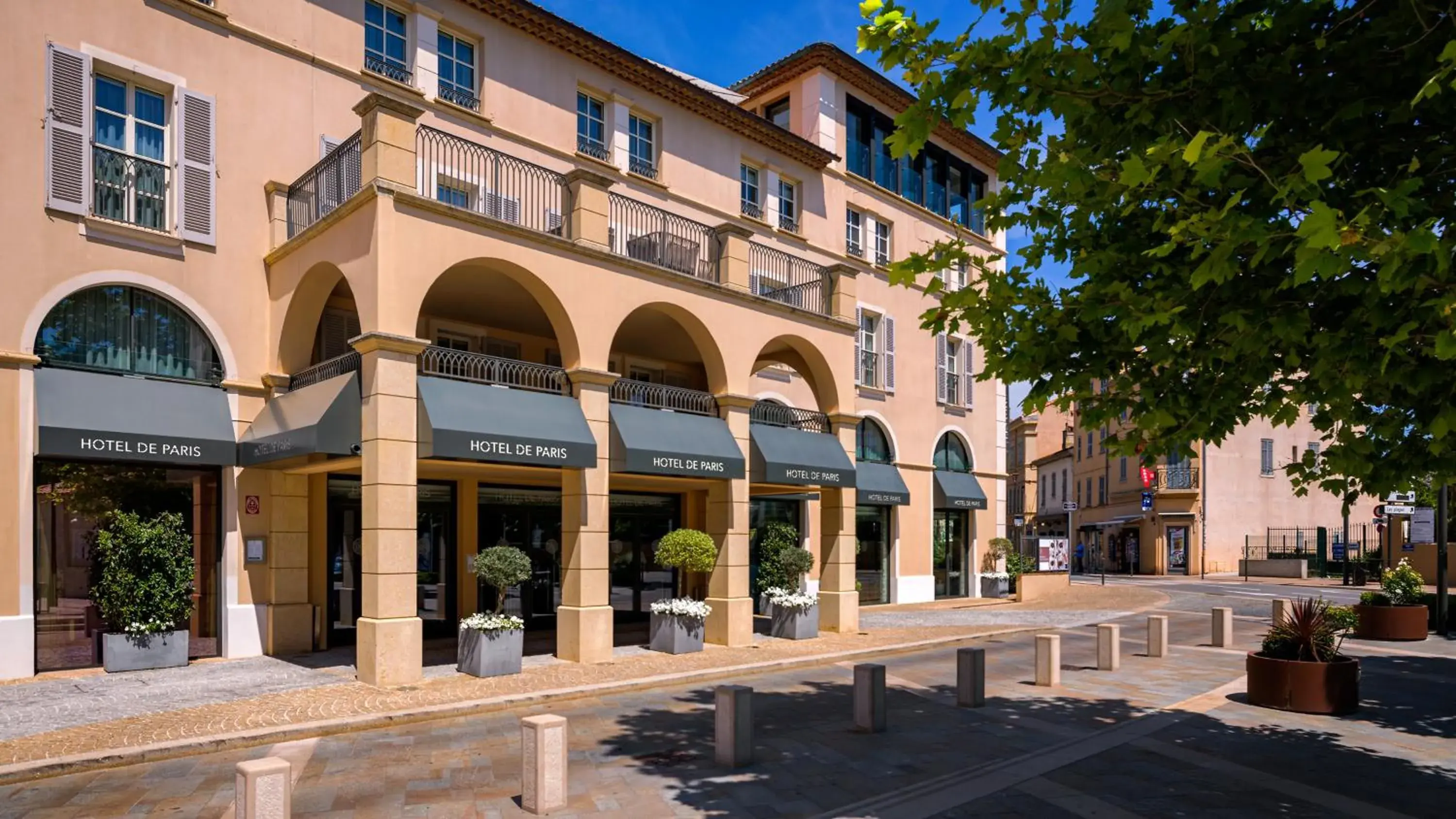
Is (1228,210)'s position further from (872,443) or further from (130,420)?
(872,443)

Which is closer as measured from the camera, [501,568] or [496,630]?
[496,630]

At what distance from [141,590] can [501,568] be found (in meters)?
4.91

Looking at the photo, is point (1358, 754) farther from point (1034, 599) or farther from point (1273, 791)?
point (1034, 599)

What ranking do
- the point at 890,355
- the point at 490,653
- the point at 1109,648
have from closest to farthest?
the point at 490,653 → the point at 1109,648 → the point at 890,355

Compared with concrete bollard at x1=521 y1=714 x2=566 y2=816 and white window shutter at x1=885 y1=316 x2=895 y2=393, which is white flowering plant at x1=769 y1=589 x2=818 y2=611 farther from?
concrete bollard at x1=521 y1=714 x2=566 y2=816

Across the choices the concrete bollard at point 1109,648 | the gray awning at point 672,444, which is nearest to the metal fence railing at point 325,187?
the gray awning at point 672,444

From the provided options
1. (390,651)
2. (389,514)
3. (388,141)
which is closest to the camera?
(390,651)

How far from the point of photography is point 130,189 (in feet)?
46.2

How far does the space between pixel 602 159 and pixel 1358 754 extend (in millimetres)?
16617

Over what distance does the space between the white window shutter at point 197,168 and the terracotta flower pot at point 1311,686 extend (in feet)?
53.0

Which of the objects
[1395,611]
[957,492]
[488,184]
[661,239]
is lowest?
[1395,611]

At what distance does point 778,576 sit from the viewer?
19406 mm

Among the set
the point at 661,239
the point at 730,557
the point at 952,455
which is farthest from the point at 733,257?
the point at 952,455

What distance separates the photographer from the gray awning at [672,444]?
52.1 ft
